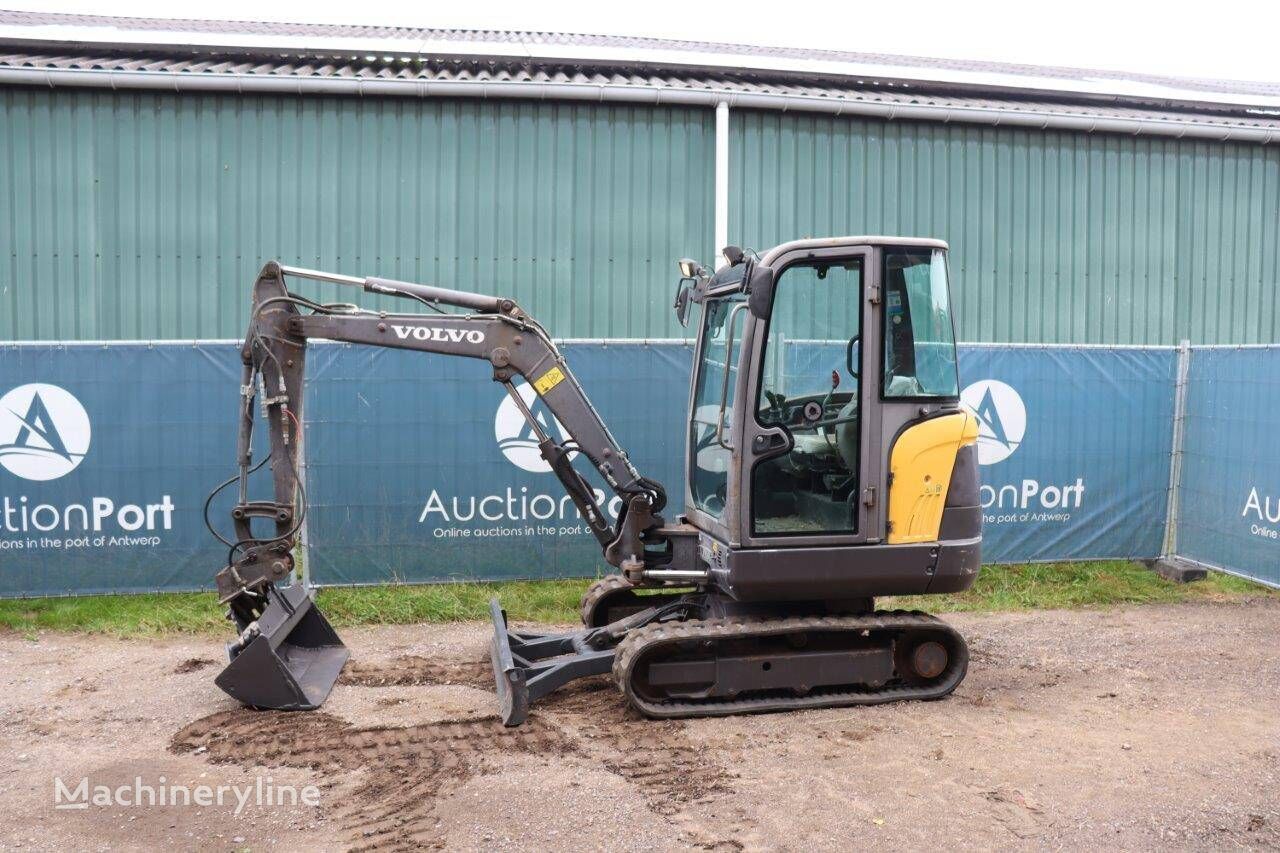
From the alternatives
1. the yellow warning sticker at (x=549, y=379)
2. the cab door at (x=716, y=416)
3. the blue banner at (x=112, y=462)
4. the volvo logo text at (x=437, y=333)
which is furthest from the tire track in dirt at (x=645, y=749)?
the blue banner at (x=112, y=462)

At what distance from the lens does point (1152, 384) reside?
34.4 feet

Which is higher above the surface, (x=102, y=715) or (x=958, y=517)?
(x=958, y=517)

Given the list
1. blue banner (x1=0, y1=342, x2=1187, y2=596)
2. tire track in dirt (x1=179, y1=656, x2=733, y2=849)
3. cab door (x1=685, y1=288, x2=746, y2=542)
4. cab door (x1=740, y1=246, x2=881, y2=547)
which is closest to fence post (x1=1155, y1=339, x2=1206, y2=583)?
blue banner (x1=0, y1=342, x2=1187, y2=596)

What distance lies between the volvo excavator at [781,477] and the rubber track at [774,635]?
13 mm

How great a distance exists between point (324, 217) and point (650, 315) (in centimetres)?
347

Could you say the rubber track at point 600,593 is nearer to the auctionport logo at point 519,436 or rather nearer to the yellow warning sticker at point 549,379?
the yellow warning sticker at point 549,379

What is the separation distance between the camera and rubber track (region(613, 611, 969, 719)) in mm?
6180

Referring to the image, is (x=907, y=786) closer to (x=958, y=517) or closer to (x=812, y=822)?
(x=812, y=822)

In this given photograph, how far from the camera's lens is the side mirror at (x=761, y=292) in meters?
6.05

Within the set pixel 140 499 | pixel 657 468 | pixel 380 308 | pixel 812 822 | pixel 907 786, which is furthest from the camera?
pixel 380 308

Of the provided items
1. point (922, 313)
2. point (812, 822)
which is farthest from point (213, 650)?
point (922, 313)

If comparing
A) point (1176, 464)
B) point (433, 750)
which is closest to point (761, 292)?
point (433, 750)

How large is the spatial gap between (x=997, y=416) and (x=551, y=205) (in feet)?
16.1

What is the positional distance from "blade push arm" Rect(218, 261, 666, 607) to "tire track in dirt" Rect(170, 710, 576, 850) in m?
0.89
